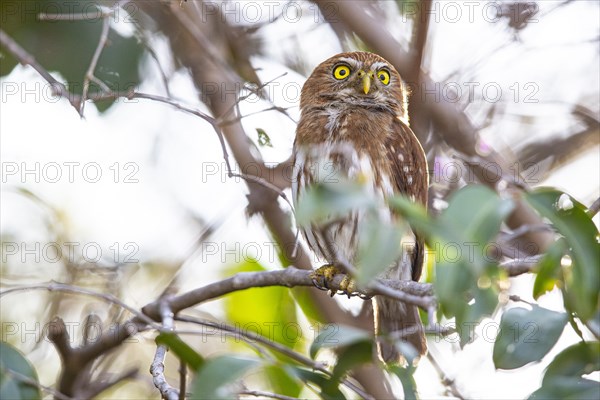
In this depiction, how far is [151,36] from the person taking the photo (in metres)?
5.55

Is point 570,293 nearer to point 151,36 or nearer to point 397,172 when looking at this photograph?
point 397,172

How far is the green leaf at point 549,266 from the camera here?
2.48 m

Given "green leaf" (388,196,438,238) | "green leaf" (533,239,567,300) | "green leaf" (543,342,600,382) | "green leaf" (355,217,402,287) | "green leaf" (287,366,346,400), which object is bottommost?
"green leaf" (287,366,346,400)

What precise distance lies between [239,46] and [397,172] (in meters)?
1.67

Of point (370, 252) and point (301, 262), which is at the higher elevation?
point (370, 252)

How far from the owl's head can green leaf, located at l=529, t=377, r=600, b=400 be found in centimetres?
294

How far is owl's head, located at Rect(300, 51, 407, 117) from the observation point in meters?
5.38

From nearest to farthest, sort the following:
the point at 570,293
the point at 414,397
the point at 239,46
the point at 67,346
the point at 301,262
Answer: the point at 570,293 < the point at 414,397 < the point at 67,346 < the point at 301,262 < the point at 239,46

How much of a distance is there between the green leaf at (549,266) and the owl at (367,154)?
174 cm

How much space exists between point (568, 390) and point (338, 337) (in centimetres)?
70

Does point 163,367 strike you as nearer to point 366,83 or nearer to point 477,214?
point 477,214

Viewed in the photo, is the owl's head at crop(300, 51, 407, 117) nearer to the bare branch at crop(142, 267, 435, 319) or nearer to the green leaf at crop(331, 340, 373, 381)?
the bare branch at crop(142, 267, 435, 319)

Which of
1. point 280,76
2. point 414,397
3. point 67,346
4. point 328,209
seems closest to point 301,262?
point 280,76

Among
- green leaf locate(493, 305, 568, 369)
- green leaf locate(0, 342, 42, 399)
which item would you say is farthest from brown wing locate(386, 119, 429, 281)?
green leaf locate(0, 342, 42, 399)
